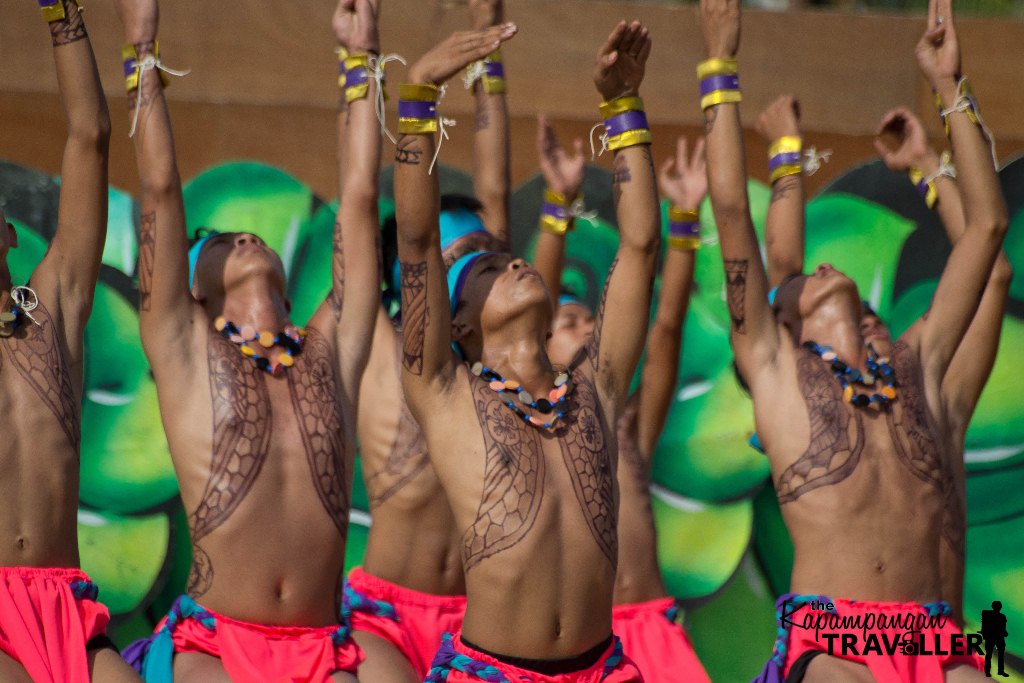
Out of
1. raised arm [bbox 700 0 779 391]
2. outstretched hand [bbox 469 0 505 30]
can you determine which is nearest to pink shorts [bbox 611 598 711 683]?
raised arm [bbox 700 0 779 391]

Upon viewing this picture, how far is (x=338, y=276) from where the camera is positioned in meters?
4.45

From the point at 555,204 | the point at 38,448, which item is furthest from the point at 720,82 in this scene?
the point at 38,448

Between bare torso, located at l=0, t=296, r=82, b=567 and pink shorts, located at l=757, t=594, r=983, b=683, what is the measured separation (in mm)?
2394

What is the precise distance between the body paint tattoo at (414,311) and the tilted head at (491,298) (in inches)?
11.0

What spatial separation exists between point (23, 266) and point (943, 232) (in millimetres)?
4553

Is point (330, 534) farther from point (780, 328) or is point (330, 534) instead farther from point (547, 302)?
point (780, 328)

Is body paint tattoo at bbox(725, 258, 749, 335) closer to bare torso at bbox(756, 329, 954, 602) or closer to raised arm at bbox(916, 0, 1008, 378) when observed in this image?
bare torso at bbox(756, 329, 954, 602)

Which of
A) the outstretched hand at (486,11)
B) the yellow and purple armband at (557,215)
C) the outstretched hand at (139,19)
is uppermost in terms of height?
the outstretched hand at (486,11)

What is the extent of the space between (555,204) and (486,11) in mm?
848

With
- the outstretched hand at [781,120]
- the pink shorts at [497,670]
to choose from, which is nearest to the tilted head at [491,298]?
the pink shorts at [497,670]

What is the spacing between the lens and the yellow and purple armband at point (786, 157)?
527cm

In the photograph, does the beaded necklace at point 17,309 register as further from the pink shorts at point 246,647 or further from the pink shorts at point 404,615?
the pink shorts at point 404,615

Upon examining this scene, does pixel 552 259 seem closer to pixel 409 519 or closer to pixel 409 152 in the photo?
pixel 409 519

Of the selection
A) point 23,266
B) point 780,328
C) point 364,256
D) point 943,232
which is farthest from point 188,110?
point 943,232
